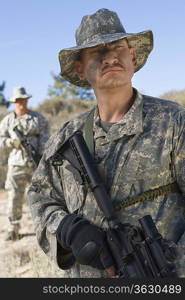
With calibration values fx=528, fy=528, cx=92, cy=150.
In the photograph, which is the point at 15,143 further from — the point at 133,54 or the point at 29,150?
the point at 133,54

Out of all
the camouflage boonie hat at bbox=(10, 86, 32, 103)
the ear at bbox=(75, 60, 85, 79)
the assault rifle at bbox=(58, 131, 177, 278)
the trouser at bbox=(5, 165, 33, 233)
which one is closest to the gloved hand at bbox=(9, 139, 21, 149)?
the trouser at bbox=(5, 165, 33, 233)

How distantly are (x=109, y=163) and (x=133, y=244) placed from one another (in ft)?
1.40

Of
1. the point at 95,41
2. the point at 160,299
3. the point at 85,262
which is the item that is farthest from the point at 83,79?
the point at 160,299

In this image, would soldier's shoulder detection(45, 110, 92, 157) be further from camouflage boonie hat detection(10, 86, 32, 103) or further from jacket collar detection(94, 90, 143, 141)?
camouflage boonie hat detection(10, 86, 32, 103)

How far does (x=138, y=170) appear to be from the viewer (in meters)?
2.47

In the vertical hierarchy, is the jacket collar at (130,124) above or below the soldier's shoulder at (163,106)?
below

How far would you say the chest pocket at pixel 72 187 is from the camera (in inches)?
102

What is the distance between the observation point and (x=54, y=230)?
265 cm

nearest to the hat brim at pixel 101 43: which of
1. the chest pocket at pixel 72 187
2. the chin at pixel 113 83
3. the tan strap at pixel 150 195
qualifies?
the chin at pixel 113 83

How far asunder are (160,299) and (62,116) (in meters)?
30.1

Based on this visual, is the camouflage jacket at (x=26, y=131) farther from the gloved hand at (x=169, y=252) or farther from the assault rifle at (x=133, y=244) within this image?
the gloved hand at (x=169, y=252)

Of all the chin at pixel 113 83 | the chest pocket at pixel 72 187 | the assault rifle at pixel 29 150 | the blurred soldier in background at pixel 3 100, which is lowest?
the blurred soldier in background at pixel 3 100

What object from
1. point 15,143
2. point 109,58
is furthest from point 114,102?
point 15,143

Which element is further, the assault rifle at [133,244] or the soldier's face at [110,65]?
the soldier's face at [110,65]
